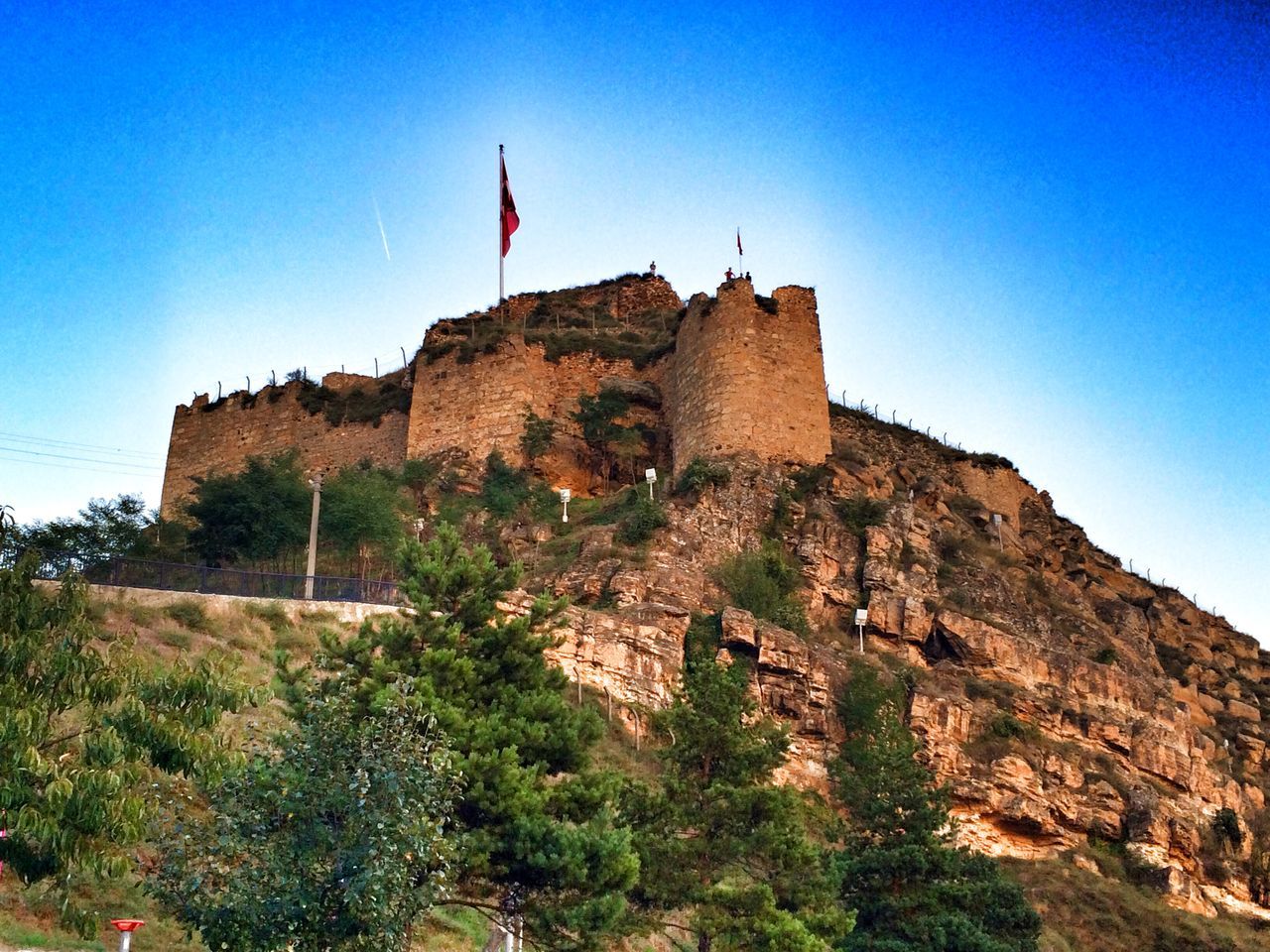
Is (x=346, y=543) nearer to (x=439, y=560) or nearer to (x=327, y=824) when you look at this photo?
(x=439, y=560)

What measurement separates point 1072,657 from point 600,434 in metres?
14.1

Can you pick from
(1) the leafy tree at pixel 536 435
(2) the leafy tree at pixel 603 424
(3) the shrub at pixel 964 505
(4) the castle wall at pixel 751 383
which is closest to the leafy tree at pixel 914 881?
(4) the castle wall at pixel 751 383

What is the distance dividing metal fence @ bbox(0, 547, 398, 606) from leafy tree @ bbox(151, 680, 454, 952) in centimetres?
1128

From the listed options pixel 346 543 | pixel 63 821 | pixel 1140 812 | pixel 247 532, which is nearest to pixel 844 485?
pixel 1140 812

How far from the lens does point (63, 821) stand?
10594 mm

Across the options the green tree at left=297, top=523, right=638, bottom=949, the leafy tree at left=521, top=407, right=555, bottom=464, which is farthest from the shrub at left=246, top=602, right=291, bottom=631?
the leafy tree at left=521, top=407, right=555, bottom=464

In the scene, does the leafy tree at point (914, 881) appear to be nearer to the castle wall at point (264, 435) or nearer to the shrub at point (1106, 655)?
the shrub at point (1106, 655)

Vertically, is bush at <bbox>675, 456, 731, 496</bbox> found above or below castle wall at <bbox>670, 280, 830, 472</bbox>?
below

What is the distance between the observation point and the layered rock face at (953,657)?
28562 millimetres

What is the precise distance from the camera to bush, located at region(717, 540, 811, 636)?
3112cm

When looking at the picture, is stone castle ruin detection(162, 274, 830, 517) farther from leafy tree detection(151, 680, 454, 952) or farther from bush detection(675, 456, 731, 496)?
leafy tree detection(151, 680, 454, 952)

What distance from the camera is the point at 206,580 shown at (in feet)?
84.4

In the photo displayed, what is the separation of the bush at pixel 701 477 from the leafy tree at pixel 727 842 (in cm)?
1432

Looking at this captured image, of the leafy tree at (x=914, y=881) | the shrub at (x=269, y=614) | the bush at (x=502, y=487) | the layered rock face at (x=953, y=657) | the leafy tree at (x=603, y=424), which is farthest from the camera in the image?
the leafy tree at (x=603, y=424)
